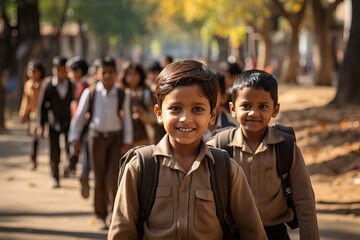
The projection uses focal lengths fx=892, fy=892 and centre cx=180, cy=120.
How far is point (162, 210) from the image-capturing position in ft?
12.0

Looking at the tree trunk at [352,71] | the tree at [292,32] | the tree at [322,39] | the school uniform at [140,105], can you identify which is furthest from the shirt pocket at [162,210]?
the tree at [292,32]

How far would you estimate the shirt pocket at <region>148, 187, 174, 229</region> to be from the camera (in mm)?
3637

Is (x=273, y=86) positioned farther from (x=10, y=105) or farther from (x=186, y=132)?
(x=10, y=105)

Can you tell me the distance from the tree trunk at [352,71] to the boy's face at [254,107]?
13.3 m

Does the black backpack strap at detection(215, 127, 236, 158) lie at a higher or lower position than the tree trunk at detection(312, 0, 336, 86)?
lower

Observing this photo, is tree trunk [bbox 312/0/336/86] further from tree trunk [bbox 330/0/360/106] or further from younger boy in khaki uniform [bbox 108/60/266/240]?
younger boy in khaki uniform [bbox 108/60/266/240]

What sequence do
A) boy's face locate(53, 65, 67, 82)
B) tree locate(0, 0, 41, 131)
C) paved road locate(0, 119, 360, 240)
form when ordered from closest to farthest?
paved road locate(0, 119, 360, 240) → boy's face locate(53, 65, 67, 82) → tree locate(0, 0, 41, 131)

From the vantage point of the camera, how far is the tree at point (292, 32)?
31595mm

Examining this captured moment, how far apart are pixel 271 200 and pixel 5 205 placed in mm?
6226

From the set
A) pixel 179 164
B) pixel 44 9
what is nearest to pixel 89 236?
pixel 179 164

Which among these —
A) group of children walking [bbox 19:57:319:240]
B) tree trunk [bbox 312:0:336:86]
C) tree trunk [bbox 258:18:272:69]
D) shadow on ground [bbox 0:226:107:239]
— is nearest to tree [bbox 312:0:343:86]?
tree trunk [bbox 312:0:336:86]

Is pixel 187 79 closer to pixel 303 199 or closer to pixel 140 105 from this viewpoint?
pixel 303 199

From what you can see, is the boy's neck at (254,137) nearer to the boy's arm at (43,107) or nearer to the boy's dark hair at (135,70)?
the boy's dark hair at (135,70)

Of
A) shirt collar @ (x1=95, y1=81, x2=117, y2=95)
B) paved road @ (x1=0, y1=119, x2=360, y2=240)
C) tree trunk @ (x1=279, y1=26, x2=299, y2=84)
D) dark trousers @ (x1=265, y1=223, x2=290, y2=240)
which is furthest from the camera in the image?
tree trunk @ (x1=279, y1=26, x2=299, y2=84)
